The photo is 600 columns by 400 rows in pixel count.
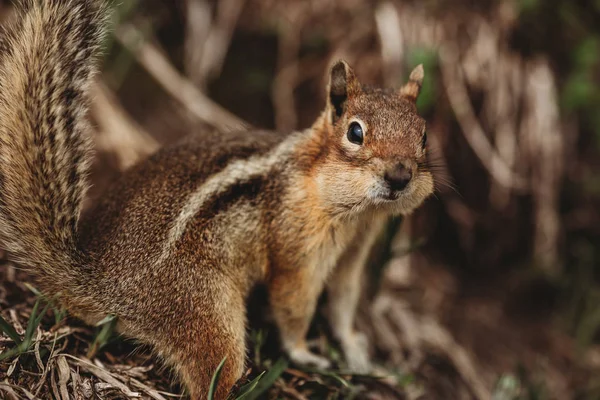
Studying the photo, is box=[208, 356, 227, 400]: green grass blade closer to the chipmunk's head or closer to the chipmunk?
the chipmunk

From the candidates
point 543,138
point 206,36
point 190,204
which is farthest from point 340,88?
point 543,138

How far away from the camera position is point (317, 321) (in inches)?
135

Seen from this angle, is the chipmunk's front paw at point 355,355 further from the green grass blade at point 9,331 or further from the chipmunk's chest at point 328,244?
the green grass blade at point 9,331

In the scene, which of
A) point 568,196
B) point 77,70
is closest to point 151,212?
point 77,70

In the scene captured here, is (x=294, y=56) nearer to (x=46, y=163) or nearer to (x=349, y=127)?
(x=349, y=127)

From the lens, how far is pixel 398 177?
2463mm

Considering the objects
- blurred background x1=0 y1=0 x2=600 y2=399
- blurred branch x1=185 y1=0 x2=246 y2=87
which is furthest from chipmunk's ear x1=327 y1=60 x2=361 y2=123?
blurred branch x1=185 y1=0 x2=246 y2=87

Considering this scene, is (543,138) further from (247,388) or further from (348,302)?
(247,388)

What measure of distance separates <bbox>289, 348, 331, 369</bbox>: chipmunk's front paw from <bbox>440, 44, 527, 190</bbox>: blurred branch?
2.30 meters

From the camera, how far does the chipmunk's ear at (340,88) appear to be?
9.29 feet

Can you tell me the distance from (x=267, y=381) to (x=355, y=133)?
4.09ft

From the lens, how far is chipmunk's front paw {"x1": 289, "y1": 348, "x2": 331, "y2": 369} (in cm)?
308

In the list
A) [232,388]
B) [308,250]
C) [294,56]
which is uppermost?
[294,56]

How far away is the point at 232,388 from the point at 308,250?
75cm
